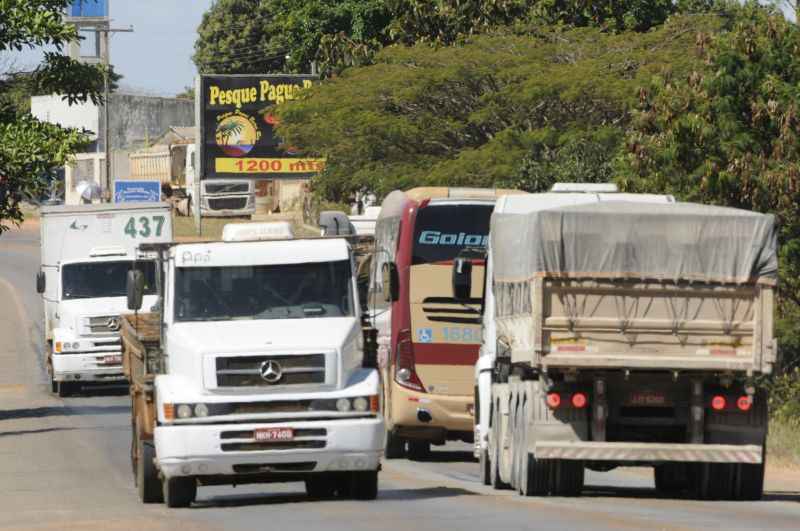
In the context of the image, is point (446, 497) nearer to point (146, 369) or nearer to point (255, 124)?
point (146, 369)

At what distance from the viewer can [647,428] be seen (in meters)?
17.9

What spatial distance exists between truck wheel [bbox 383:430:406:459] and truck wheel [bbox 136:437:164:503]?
7032 millimetres

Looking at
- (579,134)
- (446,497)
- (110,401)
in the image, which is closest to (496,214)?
(446,497)

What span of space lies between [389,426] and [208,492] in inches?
178

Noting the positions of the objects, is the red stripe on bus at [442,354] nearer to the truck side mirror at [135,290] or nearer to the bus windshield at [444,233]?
the bus windshield at [444,233]

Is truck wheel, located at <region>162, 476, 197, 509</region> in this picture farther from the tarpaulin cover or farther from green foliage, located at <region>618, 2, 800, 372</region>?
green foliage, located at <region>618, 2, 800, 372</region>

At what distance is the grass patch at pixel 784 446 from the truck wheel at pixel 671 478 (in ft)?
11.9

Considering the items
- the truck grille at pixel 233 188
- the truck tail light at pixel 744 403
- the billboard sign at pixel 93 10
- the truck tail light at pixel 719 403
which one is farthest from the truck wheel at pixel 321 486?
the billboard sign at pixel 93 10

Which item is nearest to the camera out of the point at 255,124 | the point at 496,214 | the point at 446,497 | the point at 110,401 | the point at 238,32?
the point at 446,497

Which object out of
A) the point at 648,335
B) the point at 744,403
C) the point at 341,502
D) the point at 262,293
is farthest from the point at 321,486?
the point at 744,403

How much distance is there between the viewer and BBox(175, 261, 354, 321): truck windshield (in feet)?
60.2

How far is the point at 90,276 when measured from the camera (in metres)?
37.4

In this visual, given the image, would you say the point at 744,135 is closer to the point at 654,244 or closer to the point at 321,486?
the point at 321,486

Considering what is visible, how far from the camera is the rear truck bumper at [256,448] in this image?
685 inches
